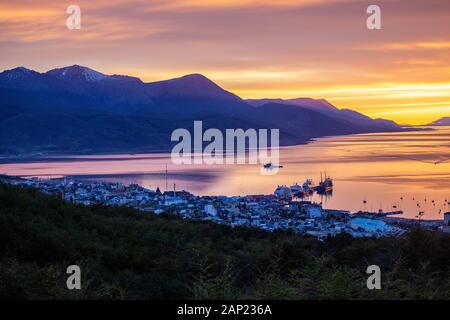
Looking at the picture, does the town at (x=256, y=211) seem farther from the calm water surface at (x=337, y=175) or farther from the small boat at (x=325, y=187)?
the calm water surface at (x=337, y=175)

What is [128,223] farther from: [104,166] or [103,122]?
[103,122]

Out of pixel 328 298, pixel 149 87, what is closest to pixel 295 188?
pixel 328 298

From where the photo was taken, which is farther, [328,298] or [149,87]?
[149,87]

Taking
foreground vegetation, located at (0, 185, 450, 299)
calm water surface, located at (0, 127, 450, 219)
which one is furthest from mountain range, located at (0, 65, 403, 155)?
foreground vegetation, located at (0, 185, 450, 299)

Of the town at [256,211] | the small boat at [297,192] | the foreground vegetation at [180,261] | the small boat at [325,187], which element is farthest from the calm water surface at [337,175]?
the foreground vegetation at [180,261]

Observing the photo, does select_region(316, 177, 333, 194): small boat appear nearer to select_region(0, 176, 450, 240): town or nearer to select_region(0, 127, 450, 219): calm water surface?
select_region(0, 127, 450, 219): calm water surface
